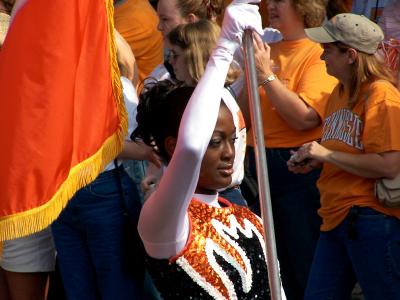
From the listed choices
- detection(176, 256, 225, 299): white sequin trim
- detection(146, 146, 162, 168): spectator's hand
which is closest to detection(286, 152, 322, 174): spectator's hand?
detection(146, 146, 162, 168): spectator's hand

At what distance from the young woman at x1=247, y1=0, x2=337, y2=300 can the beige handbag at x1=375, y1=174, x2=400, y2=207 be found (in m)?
0.68

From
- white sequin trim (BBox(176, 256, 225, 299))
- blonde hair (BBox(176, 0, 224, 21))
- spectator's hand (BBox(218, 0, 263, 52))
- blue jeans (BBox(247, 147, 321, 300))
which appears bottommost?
blue jeans (BBox(247, 147, 321, 300))

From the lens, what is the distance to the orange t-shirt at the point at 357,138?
4.75 metres

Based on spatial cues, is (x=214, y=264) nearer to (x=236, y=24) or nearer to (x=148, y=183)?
(x=236, y=24)

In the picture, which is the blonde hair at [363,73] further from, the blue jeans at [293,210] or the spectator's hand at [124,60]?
the spectator's hand at [124,60]

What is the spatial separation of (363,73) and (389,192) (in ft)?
1.81

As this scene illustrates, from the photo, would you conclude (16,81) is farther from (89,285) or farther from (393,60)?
(393,60)

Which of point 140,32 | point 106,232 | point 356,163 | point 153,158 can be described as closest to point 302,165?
point 356,163

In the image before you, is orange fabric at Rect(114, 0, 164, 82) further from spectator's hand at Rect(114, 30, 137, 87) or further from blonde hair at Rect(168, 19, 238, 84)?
blonde hair at Rect(168, 19, 238, 84)

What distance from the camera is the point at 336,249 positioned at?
5.02 meters

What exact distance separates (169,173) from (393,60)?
9.22ft

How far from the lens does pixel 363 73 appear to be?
4.87m

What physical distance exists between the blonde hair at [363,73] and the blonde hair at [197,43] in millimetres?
531

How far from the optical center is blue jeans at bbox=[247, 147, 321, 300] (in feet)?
17.8
